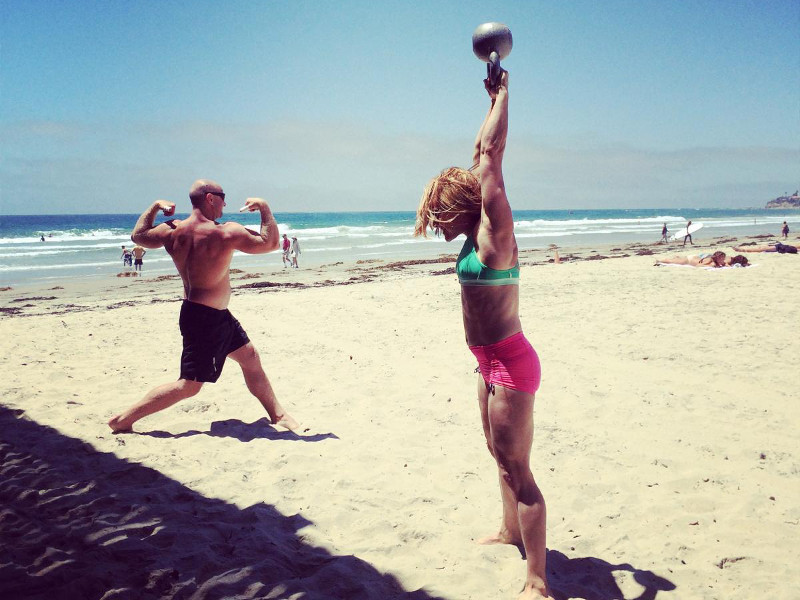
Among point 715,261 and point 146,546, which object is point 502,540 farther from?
point 715,261

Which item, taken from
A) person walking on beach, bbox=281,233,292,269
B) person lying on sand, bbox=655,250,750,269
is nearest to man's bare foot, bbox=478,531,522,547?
person lying on sand, bbox=655,250,750,269

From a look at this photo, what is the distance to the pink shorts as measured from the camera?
2326 mm

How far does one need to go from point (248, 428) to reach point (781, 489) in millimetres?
3822

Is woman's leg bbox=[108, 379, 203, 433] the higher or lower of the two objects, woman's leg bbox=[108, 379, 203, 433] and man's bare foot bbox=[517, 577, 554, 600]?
the higher

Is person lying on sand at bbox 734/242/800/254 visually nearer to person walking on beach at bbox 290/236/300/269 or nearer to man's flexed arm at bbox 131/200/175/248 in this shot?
person walking on beach at bbox 290/236/300/269

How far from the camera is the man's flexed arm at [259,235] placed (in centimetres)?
402

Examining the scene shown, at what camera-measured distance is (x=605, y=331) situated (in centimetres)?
761

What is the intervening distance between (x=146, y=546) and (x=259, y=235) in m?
2.16

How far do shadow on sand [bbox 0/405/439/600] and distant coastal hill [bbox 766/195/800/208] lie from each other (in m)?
186

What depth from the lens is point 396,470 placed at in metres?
3.85

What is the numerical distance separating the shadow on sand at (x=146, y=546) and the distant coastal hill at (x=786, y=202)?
609 ft

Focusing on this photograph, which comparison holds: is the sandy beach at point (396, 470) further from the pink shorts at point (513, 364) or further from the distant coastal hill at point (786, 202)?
the distant coastal hill at point (786, 202)

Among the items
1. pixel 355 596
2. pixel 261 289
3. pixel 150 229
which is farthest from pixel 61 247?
pixel 355 596

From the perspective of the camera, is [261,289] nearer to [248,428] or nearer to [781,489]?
[248,428]
